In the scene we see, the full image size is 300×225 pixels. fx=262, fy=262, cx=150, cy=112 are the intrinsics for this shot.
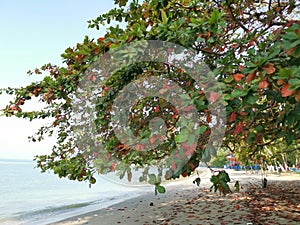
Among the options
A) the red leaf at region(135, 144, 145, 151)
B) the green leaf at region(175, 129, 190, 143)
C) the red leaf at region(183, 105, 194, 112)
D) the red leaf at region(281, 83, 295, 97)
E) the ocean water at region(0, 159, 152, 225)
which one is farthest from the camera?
the ocean water at region(0, 159, 152, 225)

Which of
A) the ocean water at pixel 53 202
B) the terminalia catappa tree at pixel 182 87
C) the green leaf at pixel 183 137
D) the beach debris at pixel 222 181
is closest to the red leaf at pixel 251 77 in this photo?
the terminalia catappa tree at pixel 182 87

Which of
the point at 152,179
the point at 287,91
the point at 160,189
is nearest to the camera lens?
the point at 287,91

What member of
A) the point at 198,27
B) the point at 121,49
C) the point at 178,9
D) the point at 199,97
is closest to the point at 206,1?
the point at 178,9

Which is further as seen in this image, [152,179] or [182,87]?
[182,87]

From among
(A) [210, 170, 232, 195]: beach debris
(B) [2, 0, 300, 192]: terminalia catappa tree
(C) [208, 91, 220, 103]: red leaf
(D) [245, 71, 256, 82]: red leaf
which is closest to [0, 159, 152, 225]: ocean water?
(B) [2, 0, 300, 192]: terminalia catappa tree

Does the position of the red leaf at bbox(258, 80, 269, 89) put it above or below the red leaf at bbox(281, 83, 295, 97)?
above

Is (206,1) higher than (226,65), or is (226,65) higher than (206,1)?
(206,1)

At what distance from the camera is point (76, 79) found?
9.84ft

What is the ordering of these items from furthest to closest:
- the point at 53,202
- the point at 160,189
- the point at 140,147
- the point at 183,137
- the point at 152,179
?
the point at 53,202 → the point at 140,147 → the point at 152,179 → the point at 160,189 → the point at 183,137

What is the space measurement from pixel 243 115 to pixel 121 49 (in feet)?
3.99

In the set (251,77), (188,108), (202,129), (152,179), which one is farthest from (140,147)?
(251,77)

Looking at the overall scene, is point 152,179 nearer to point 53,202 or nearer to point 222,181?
point 222,181

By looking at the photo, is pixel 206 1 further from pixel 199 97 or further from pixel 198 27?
pixel 199 97

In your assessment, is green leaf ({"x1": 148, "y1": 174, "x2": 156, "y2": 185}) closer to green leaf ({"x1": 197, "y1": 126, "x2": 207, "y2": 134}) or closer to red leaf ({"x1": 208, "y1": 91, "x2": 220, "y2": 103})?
green leaf ({"x1": 197, "y1": 126, "x2": 207, "y2": 134})
